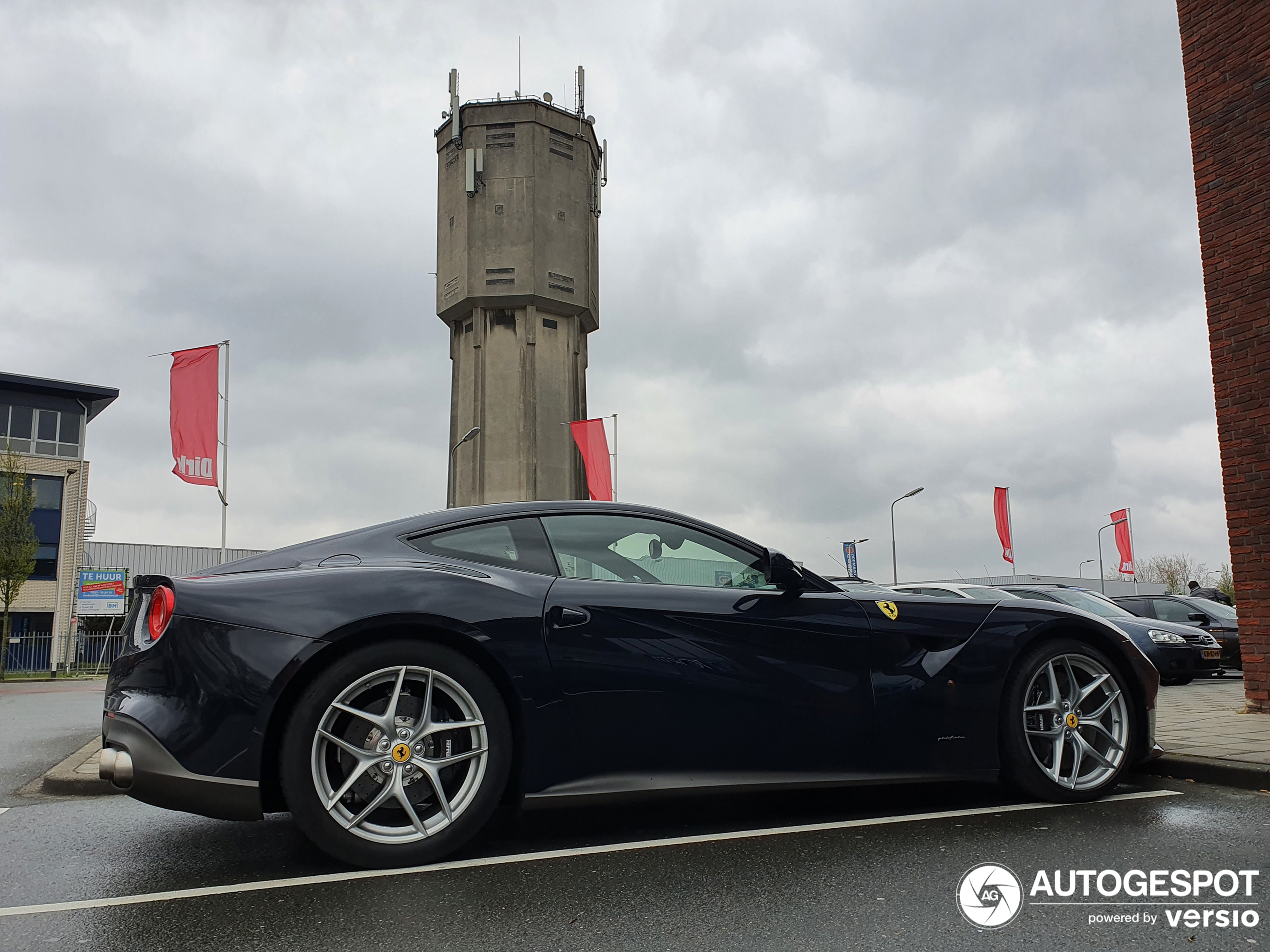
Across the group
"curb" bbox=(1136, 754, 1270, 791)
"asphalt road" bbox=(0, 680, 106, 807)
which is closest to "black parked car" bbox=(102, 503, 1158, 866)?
"curb" bbox=(1136, 754, 1270, 791)

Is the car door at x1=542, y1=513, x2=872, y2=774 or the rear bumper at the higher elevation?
the car door at x1=542, y1=513, x2=872, y2=774

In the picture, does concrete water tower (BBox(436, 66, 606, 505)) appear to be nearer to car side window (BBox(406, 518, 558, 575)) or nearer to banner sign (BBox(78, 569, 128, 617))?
banner sign (BBox(78, 569, 128, 617))

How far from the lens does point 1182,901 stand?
9.45ft

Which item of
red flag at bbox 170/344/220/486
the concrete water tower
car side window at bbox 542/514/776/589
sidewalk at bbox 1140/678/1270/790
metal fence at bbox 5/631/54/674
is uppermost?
the concrete water tower

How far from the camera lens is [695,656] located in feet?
12.3

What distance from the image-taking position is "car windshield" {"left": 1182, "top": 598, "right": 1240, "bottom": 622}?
16.0 metres

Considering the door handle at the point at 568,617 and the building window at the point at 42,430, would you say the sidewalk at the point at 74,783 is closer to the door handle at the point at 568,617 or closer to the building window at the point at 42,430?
the door handle at the point at 568,617

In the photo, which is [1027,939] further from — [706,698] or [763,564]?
[763,564]

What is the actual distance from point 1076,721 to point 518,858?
102 inches

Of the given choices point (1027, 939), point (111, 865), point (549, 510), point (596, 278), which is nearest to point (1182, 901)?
point (1027, 939)

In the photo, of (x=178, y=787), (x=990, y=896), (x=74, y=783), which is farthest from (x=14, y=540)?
(x=990, y=896)

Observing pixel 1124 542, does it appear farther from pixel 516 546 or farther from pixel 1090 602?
pixel 516 546

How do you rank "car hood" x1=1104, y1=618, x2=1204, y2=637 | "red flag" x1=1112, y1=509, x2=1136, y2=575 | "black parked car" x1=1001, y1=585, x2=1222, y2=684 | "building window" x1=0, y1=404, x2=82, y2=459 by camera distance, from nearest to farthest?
"black parked car" x1=1001, y1=585, x2=1222, y2=684 → "car hood" x1=1104, y1=618, x2=1204, y2=637 → "building window" x1=0, y1=404, x2=82, y2=459 → "red flag" x1=1112, y1=509, x2=1136, y2=575

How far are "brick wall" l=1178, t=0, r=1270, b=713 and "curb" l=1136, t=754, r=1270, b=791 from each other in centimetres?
317
